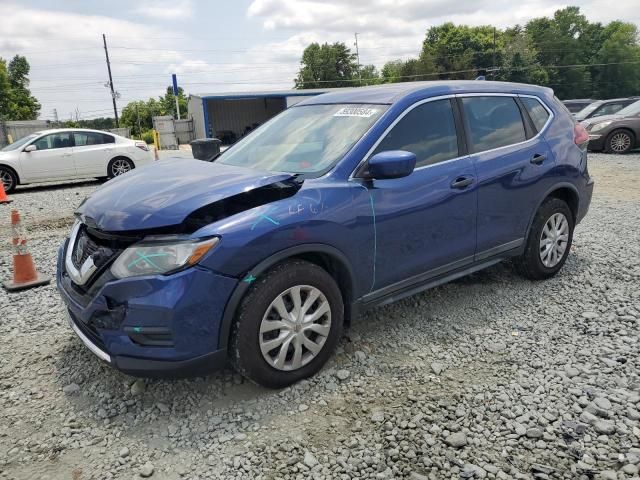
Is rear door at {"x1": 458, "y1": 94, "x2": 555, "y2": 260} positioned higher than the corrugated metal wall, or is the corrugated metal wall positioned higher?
the corrugated metal wall

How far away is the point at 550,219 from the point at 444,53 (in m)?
70.1

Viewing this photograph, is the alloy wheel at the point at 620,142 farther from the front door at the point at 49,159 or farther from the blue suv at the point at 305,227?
the front door at the point at 49,159

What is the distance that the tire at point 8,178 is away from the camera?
11.3 m

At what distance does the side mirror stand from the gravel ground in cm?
125

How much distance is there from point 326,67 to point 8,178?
259 feet

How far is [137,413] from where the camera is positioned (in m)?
2.89

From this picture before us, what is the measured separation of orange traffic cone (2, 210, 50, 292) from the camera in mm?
4801

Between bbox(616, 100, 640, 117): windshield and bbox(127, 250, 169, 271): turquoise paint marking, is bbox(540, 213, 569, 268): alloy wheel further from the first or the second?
bbox(616, 100, 640, 117): windshield

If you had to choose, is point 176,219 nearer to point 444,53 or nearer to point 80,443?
point 80,443

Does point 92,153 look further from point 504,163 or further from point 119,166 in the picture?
point 504,163

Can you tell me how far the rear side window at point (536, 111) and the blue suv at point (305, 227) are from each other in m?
0.03

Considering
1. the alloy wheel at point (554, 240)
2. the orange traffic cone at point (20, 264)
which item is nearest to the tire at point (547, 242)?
the alloy wheel at point (554, 240)

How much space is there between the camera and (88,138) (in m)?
12.4

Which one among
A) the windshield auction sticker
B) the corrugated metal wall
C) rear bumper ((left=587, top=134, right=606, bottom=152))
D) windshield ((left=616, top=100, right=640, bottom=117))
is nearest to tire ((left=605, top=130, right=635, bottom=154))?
rear bumper ((left=587, top=134, right=606, bottom=152))
